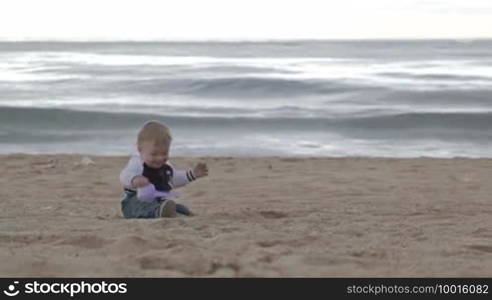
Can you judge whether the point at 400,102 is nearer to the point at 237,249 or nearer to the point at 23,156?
the point at 23,156

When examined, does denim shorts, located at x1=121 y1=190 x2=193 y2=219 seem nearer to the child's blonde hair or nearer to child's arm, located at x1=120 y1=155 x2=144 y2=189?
child's arm, located at x1=120 y1=155 x2=144 y2=189

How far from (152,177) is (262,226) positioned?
750 mm

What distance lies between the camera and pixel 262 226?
17.5 feet

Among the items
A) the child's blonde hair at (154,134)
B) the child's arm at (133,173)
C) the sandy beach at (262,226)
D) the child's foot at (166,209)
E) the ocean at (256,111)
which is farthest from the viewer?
the ocean at (256,111)

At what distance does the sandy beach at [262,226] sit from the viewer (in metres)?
4.17

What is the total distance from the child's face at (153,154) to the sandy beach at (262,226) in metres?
0.35

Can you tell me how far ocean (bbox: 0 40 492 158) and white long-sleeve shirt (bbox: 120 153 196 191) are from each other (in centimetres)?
701

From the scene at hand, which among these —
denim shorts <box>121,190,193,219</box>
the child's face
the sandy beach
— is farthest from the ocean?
the child's face

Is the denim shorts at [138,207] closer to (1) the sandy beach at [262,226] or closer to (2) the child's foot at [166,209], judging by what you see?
(2) the child's foot at [166,209]

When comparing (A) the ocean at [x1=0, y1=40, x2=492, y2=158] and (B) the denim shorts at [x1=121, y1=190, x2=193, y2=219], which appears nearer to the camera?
(B) the denim shorts at [x1=121, y1=190, x2=193, y2=219]

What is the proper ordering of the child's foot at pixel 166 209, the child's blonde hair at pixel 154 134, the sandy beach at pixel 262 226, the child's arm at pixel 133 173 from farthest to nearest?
the child's foot at pixel 166 209, the child's arm at pixel 133 173, the child's blonde hair at pixel 154 134, the sandy beach at pixel 262 226

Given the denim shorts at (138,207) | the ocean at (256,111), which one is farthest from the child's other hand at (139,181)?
the ocean at (256,111)

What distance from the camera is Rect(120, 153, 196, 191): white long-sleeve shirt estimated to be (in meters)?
5.49

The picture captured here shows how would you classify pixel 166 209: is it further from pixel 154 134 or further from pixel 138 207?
pixel 154 134
